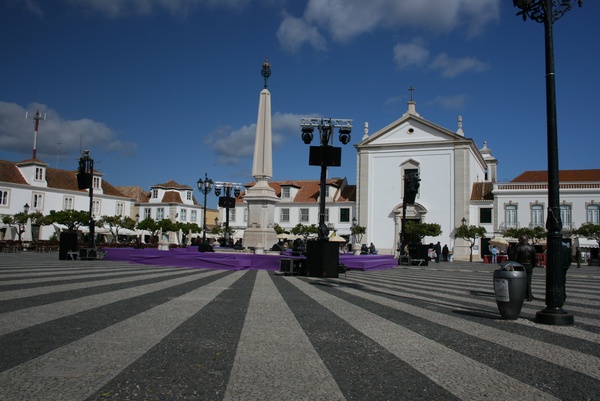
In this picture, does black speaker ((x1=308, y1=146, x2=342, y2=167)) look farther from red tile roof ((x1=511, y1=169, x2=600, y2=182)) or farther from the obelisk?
red tile roof ((x1=511, y1=169, x2=600, y2=182))

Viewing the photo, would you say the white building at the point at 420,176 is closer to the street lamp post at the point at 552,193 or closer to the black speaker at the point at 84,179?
the black speaker at the point at 84,179

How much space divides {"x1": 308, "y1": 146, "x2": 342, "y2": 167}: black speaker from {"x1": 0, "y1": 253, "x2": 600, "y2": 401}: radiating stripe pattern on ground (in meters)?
9.23

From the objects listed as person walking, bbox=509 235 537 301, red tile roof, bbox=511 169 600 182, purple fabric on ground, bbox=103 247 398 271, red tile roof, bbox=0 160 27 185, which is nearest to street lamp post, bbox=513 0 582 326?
person walking, bbox=509 235 537 301

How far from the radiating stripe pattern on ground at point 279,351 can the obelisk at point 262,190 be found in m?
19.9

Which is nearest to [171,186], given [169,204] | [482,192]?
[169,204]

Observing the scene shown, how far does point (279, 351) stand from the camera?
209 inches

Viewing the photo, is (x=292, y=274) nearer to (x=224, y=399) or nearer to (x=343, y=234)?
(x=224, y=399)

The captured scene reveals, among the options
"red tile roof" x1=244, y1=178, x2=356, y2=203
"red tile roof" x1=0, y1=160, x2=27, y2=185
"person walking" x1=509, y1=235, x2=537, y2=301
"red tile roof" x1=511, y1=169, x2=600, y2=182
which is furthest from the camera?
"red tile roof" x1=244, y1=178, x2=356, y2=203

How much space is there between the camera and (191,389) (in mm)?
3922

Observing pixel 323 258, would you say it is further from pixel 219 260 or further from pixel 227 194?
pixel 227 194

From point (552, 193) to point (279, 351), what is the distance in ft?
17.5

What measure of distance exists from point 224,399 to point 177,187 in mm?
73683

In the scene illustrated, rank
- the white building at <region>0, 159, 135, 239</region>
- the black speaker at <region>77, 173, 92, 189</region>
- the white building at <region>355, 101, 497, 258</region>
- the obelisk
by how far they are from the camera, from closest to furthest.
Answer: the black speaker at <region>77, 173, 92, 189</region>, the obelisk, the white building at <region>355, 101, 497, 258</region>, the white building at <region>0, 159, 135, 239</region>

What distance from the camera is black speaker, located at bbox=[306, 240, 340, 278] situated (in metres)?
17.4
